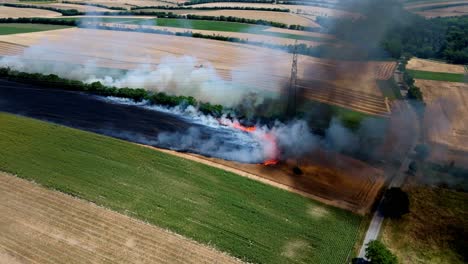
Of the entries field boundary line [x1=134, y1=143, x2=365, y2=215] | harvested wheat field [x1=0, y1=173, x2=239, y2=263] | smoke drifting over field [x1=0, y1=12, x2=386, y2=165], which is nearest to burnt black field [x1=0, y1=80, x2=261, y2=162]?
smoke drifting over field [x1=0, y1=12, x2=386, y2=165]

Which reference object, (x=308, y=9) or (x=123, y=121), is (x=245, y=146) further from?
(x=308, y=9)

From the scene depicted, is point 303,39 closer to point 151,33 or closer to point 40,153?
point 151,33

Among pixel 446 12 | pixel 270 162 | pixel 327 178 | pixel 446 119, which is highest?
pixel 446 12

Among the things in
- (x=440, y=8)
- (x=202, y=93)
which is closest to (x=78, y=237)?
(x=202, y=93)

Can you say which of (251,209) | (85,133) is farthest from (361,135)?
(85,133)

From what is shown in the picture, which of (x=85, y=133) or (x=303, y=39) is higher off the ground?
(x=303, y=39)

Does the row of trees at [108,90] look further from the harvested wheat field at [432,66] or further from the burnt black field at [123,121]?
the harvested wheat field at [432,66]
